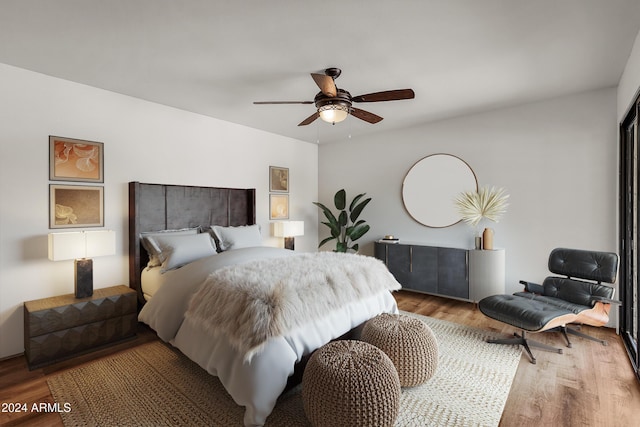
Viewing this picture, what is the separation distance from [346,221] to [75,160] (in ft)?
12.2

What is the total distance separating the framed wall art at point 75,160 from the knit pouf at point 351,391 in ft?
9.70

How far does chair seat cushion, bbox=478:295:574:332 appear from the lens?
8.38 feet

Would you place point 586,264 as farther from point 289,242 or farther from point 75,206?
point 75,206

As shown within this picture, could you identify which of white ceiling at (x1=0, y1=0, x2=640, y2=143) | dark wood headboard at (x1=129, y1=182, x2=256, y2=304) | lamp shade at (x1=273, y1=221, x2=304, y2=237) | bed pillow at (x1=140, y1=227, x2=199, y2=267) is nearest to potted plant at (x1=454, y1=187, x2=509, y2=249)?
white ceiling at (x1=0, y1=0, x2=640, y2=143)

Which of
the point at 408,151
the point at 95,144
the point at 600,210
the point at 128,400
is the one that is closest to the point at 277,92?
the point at 95,144

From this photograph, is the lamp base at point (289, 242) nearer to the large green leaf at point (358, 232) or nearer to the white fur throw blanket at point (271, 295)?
the large green leaf at point (358, 232)

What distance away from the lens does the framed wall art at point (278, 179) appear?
5090 mm

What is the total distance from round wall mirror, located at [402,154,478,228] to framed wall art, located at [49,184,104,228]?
160 inches

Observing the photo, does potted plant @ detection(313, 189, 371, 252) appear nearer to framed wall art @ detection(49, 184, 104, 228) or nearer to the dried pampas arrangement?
the dried pampas arrangement

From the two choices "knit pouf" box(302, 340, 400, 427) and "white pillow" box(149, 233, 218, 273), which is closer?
"knit pouf" box(302, 340, 400, 427)

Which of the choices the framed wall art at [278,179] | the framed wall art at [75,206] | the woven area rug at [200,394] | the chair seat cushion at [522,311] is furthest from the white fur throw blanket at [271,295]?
the framed wall art at [278,179]

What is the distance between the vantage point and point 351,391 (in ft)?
5.57

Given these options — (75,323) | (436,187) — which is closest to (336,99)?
(436,187)

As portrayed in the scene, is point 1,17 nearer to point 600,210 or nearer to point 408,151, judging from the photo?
point 408,151
